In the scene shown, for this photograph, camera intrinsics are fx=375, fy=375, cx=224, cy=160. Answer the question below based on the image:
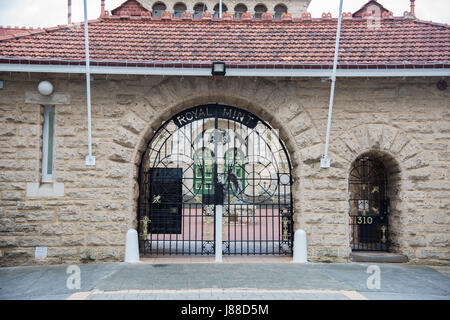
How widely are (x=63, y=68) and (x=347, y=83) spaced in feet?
19.2

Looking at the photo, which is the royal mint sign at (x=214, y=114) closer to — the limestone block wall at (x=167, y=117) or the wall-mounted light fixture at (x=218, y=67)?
the limestone block wall at (x=167, y=117)

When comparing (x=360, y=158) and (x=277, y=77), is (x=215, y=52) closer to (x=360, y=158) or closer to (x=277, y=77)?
(x=277, y=77)

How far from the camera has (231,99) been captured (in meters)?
8.19

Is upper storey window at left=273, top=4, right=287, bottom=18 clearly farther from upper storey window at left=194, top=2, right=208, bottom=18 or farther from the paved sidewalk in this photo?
the paved sidewalk

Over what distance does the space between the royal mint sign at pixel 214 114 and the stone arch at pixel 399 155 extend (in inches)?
77.0

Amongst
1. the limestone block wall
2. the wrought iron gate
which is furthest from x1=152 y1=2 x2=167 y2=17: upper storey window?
the wrought iron gate

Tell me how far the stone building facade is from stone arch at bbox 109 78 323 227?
0.02m

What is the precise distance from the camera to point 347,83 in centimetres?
808

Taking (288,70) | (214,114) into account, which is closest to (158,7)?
(214,114)

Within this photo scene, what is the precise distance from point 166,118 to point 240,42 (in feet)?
7.99

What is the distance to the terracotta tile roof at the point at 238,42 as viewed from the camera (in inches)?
305

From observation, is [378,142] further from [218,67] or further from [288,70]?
[218,67]

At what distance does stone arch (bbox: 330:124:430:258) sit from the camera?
310 inches
